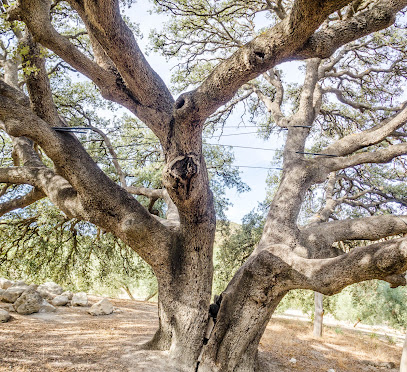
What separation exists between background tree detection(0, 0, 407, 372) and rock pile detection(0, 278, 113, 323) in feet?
10.1

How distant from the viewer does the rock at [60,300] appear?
8312 millimetres

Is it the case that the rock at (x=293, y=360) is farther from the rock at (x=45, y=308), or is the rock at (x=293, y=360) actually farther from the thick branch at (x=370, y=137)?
the rock at (x=45, y=308)

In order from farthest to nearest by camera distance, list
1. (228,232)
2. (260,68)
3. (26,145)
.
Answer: (228,232), (26,145), (260,68)

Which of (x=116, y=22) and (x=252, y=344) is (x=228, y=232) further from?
(x=116, y=22)

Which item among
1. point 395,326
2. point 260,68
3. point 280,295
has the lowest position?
point 395,326

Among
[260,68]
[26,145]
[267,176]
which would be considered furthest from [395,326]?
[26,145]

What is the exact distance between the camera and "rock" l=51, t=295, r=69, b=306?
8.31 m

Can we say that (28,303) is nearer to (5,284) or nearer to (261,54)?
(5,284)

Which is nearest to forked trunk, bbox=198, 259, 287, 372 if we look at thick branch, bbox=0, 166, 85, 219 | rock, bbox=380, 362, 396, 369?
thick branch, bbox=0, 166, 85, 219

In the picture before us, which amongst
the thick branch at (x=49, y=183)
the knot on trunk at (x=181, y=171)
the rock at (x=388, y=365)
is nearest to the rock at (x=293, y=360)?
the rock at (x=388, y=365)

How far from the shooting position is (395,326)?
1432 cm

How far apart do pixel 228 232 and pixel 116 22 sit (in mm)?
8711

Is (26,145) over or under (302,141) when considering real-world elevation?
under

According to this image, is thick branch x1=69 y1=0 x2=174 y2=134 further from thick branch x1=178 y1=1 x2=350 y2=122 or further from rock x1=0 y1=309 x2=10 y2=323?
rock x1=0 y1=309 x2=10 y2=323
